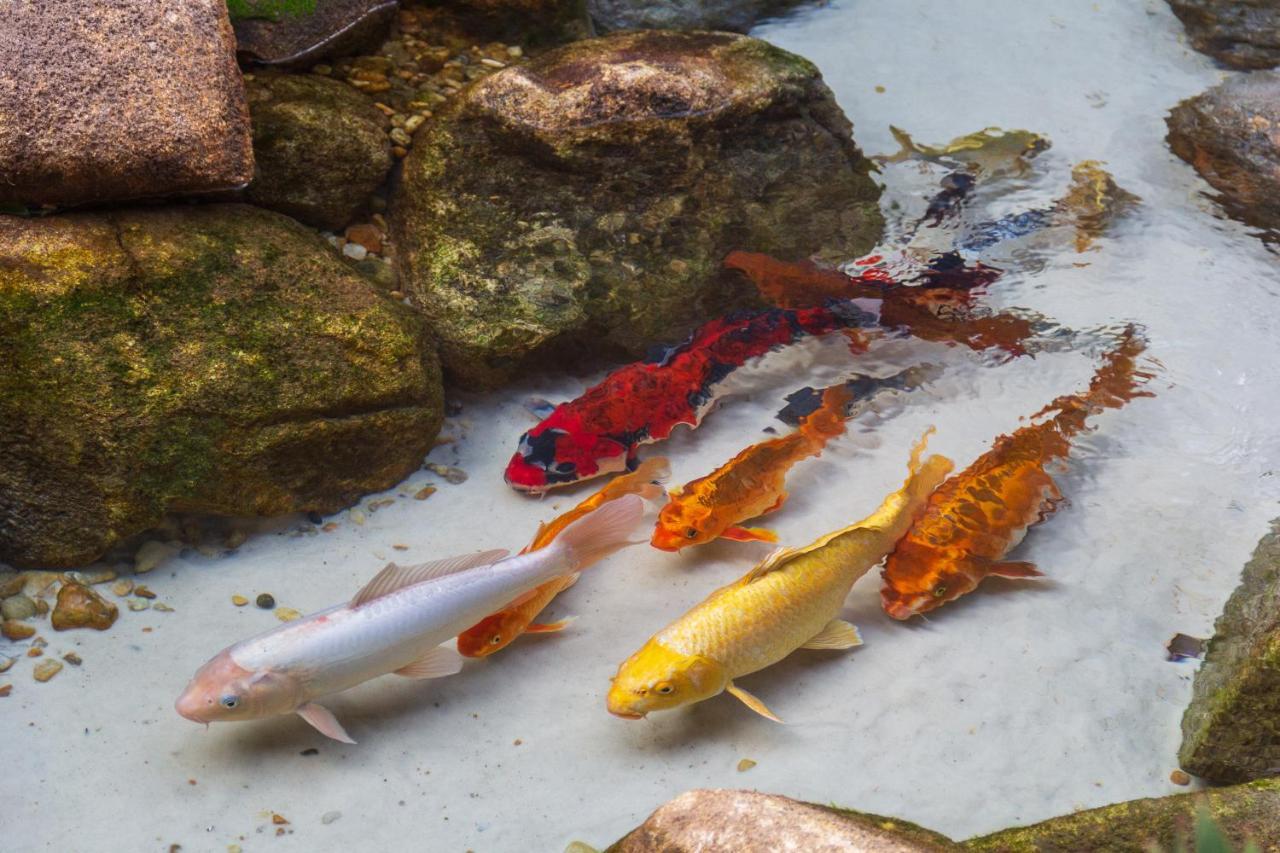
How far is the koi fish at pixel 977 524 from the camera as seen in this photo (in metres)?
3.69

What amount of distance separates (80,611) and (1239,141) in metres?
5.84

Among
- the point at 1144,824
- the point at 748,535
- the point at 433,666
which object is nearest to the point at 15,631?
the point at 433,666

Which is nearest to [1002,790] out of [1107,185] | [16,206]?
[1107,185]

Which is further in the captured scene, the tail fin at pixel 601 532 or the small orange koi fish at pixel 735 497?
the small orange koi fish at pixel 735 497

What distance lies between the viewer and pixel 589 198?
480cm

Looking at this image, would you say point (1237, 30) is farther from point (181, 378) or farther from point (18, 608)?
point (18, 608)

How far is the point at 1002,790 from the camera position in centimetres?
322

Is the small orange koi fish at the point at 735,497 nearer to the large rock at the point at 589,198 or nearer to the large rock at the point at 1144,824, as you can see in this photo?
the large rock at the point at 589,198

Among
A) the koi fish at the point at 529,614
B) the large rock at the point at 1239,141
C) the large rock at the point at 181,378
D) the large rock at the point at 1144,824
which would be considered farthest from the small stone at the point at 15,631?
the large rock at the point at 1239,141

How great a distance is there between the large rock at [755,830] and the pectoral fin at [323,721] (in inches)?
40.4

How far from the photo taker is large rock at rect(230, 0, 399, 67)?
4.68m

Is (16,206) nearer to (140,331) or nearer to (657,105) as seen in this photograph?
(140,331)

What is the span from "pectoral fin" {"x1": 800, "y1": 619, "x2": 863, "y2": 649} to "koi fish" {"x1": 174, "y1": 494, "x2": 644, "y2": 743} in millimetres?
774

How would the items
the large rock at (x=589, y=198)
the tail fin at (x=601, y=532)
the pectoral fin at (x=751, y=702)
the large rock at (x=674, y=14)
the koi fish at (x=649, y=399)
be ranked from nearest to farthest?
1. the pectoral fin at (x=751, y=702)
2. the tail fin at (x=601, y=532)
3. the koi fish at (x=649, y=399)
4. the large rock at (x=589, y=198)
5. the large rock at (x=674, y=14)
